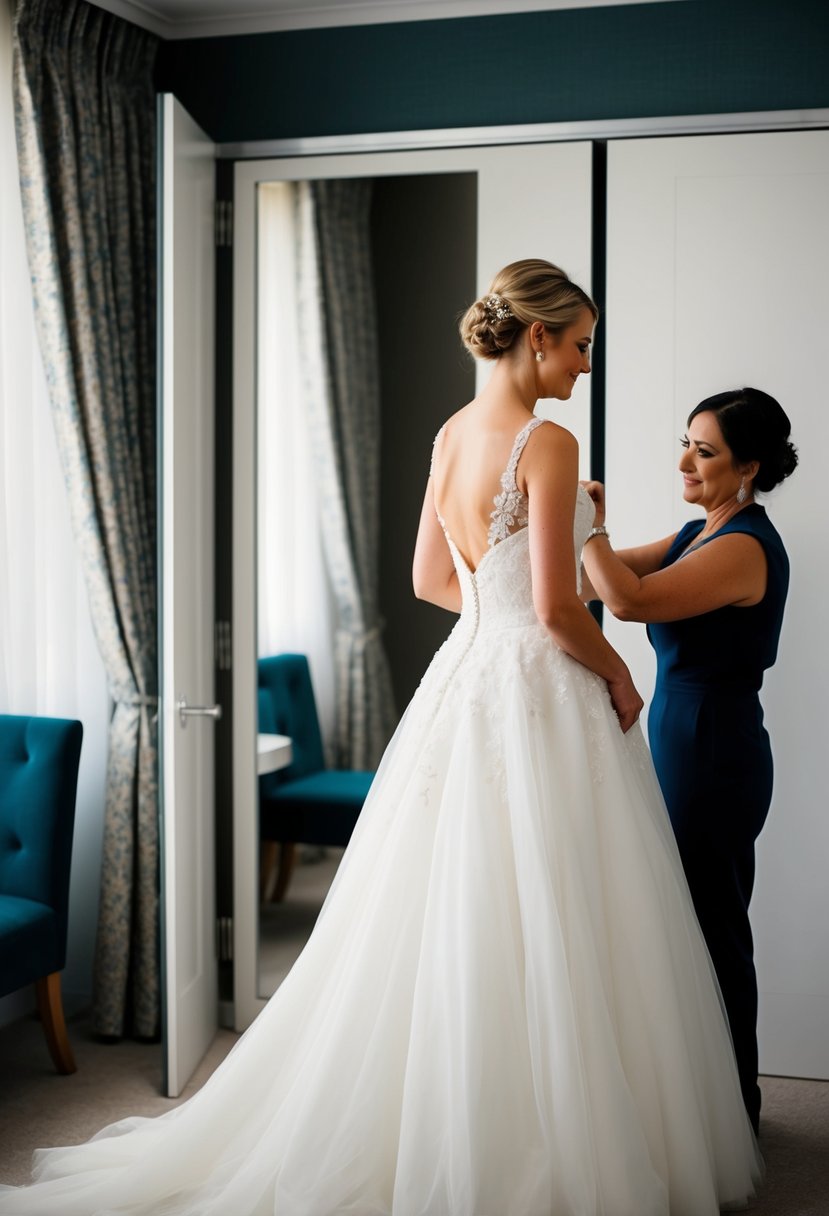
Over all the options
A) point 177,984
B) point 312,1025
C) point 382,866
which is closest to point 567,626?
point 382,866

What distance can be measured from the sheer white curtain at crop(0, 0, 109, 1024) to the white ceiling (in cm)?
41

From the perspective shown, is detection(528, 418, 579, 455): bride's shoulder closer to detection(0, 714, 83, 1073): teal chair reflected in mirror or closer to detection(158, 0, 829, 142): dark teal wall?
detection(158, 0, 829, 142): dark teal wall

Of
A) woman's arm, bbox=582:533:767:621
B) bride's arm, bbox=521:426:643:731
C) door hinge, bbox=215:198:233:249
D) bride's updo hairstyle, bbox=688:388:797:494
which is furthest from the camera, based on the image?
door hinge, bbox=215:198:233:249

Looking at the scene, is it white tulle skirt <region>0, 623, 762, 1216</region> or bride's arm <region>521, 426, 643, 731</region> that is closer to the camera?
white tulle skirt <region>0, 623, 762, 1216</region>

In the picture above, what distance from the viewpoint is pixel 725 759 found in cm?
258

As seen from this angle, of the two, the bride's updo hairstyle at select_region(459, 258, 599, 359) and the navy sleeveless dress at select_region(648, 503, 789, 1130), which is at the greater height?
the bride's updo hairstyle at select_region(459, 258, 599, 359)

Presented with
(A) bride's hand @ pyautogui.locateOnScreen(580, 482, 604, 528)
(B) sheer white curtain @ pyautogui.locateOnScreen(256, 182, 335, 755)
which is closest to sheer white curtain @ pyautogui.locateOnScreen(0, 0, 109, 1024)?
(B) sheer white curtain @ pyautogui.locateOnScreen(256, 182, 335, 755)

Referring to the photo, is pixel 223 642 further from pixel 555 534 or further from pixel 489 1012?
pixel 489 1012

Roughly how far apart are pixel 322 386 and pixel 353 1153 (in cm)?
195

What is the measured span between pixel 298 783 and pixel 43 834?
2.29 feet

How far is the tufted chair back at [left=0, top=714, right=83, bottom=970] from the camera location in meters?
3.01

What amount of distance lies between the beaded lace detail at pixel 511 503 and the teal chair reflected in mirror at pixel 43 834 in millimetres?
1384

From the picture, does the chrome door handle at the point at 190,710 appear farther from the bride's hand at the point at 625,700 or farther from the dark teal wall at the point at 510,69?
the dark teal wall at the point at 510,69

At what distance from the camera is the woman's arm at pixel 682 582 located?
249cm
